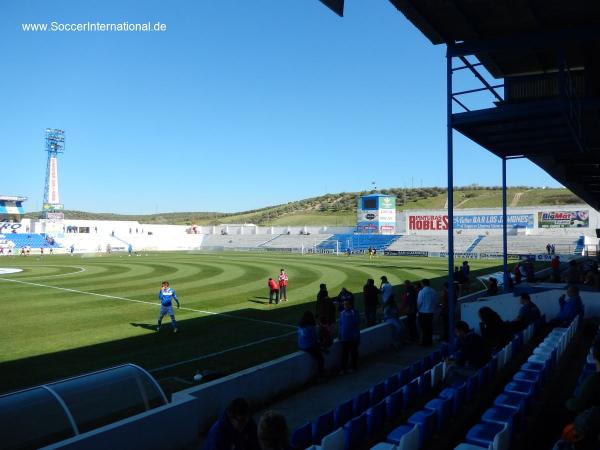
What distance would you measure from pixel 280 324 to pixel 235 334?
1.90 meters

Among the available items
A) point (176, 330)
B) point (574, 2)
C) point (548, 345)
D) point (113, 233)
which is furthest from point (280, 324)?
point (113, 233)

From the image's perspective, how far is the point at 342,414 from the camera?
18.4ft

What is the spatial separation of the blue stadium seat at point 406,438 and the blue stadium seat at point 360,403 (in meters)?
0.94

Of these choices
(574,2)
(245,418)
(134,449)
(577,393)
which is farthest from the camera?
(574,2)

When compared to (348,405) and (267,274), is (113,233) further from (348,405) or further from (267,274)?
(348,405)

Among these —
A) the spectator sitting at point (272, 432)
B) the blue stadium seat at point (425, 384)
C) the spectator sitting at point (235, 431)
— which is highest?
the spectator sitting at point (272, 432)

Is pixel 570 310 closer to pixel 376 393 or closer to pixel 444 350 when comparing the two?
pixel 444 350

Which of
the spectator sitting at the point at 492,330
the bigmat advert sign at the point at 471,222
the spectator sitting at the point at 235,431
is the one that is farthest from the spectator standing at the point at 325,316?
the bigmat advert sign at the point at 471,222

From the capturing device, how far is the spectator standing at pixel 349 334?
9.09 m

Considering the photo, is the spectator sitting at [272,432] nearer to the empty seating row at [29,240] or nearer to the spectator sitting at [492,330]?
the spectator sitting at [492,330]

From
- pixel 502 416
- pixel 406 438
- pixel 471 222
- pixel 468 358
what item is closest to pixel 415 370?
pixel 468 358

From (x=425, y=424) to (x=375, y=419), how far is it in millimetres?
693

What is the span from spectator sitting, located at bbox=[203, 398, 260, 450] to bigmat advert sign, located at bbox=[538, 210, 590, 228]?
58160 millimetres

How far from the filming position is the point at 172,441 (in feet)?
19.9
